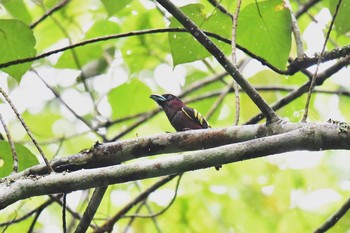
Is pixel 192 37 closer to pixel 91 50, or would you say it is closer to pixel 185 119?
pixel 185 119

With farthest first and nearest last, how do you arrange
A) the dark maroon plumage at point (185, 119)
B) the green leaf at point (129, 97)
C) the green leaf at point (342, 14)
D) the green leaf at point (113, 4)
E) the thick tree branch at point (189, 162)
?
the green leaf at point (129, 97) → the green leaf at point (113, 4) → the dark maroon plumage at point (185, 119) → the green leaf at point (342, 14) → the thick tree branch at point (189, 162)

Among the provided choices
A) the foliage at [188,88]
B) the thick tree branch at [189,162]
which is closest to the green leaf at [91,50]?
the foliage at [188,88]

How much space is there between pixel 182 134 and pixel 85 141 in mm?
2833

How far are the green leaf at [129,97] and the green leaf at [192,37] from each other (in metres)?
1.36

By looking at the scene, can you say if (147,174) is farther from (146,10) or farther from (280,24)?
(146,10)

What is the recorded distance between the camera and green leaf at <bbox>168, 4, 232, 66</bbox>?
247 centimetres

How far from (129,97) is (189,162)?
6.65 ft

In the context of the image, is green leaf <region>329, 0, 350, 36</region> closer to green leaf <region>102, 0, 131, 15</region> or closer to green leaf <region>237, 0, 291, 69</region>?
green leaf <region>237, 0, 291, 69</region>

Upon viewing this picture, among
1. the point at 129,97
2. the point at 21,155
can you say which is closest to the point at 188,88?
the point at 129,97

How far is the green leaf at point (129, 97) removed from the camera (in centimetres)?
387

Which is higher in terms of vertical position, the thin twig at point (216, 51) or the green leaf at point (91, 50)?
the green leaf at point (91, 50)

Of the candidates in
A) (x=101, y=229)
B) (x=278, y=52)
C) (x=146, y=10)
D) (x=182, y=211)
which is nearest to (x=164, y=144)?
(x=278, y=52)

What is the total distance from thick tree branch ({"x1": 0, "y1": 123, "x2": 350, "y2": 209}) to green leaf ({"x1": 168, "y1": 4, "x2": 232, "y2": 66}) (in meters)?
0.64

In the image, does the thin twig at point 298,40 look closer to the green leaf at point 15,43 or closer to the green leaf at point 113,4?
the green leaf at point 113,4
